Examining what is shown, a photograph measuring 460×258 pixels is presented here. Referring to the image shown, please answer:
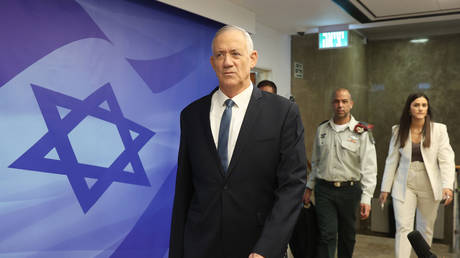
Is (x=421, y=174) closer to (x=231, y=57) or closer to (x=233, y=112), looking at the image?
(x=233, y=112)

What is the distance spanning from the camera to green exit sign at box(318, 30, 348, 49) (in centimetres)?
646

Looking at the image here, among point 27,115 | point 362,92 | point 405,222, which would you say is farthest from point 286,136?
point 362,92

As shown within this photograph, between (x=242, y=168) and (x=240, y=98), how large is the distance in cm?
32

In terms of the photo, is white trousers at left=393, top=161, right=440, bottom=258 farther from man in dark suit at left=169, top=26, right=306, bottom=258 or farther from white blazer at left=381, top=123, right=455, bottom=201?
man in dark suit at left=169, top=26, right=306, bottom=258

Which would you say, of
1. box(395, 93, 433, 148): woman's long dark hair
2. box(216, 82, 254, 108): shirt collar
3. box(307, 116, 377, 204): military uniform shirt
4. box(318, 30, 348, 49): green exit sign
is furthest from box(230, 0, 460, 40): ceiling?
box(216, 82, 254, 108): shirt collar

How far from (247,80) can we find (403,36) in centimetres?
620

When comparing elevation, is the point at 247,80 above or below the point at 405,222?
above

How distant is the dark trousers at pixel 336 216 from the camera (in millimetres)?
3947

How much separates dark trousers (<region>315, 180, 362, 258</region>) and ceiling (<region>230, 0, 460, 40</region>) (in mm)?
2377

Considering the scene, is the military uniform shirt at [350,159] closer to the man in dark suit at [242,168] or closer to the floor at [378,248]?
the floor at [378,248]

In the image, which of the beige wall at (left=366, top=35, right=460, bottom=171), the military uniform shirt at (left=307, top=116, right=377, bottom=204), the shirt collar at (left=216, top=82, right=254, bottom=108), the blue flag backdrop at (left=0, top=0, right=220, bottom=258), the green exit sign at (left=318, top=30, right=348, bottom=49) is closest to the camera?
the shirt collar at (left=216, top=82, right=254, bottom=108)

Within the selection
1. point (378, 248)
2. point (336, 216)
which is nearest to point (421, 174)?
point (336, 216)

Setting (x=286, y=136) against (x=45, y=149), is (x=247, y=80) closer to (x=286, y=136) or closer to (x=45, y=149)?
(x=286, y=136)

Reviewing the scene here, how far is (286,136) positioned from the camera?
1.84m
